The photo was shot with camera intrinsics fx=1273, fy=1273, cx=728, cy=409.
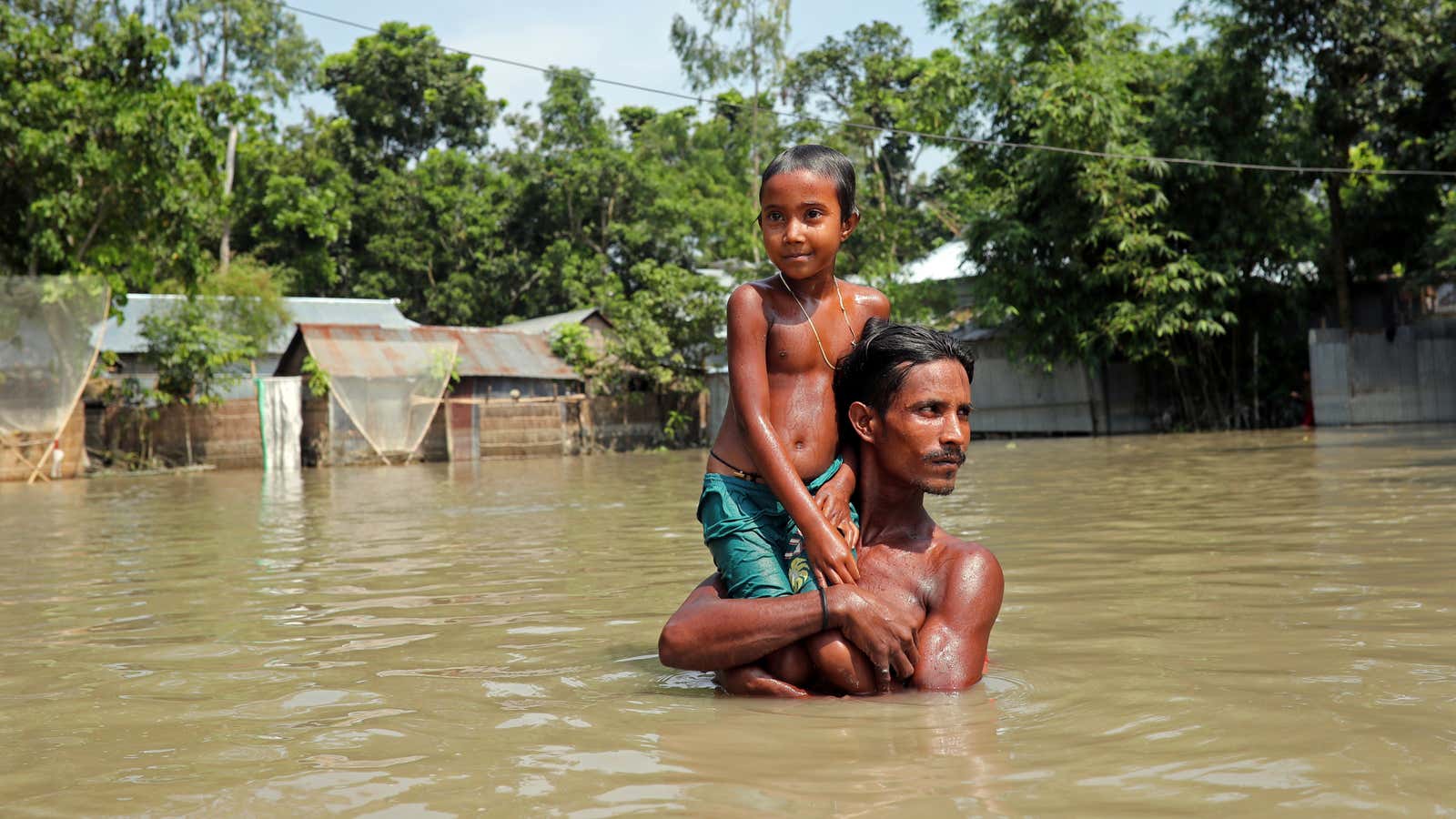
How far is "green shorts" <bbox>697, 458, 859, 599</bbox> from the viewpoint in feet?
10.4

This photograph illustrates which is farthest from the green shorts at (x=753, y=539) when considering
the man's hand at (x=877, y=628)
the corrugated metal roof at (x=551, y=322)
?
the corrugated metal roof at (x=551, y=322)

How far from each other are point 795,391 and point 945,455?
42 cm

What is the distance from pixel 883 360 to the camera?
10.6ft

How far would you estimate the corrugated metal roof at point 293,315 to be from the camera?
2812 centimetres

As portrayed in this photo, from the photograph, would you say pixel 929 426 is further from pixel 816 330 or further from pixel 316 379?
pixel 316 379

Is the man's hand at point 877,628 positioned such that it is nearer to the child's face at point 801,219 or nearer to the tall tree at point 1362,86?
the child's face at point 801,219

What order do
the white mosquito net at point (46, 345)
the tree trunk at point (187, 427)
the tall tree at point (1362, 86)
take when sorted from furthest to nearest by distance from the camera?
the tree trunk at point (187, 427)
the tall tree at point (1362, 86)
the white mosquito net at point (46, 345)

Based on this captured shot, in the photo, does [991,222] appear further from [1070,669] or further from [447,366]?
[1070,669]

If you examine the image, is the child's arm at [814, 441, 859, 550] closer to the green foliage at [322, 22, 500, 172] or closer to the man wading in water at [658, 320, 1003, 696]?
the man wading in water at [658, 320, 1003, 696]

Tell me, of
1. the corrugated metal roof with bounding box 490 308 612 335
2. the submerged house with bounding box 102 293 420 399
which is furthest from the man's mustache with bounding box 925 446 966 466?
the corrugated metal roof with bounding box 490 308 612 335

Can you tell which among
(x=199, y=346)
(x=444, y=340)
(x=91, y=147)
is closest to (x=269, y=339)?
(x=199, y=346)

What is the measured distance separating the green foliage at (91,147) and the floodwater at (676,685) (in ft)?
45.1

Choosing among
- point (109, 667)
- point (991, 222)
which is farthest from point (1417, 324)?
point (109, 667)

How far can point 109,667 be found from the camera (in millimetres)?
4016
